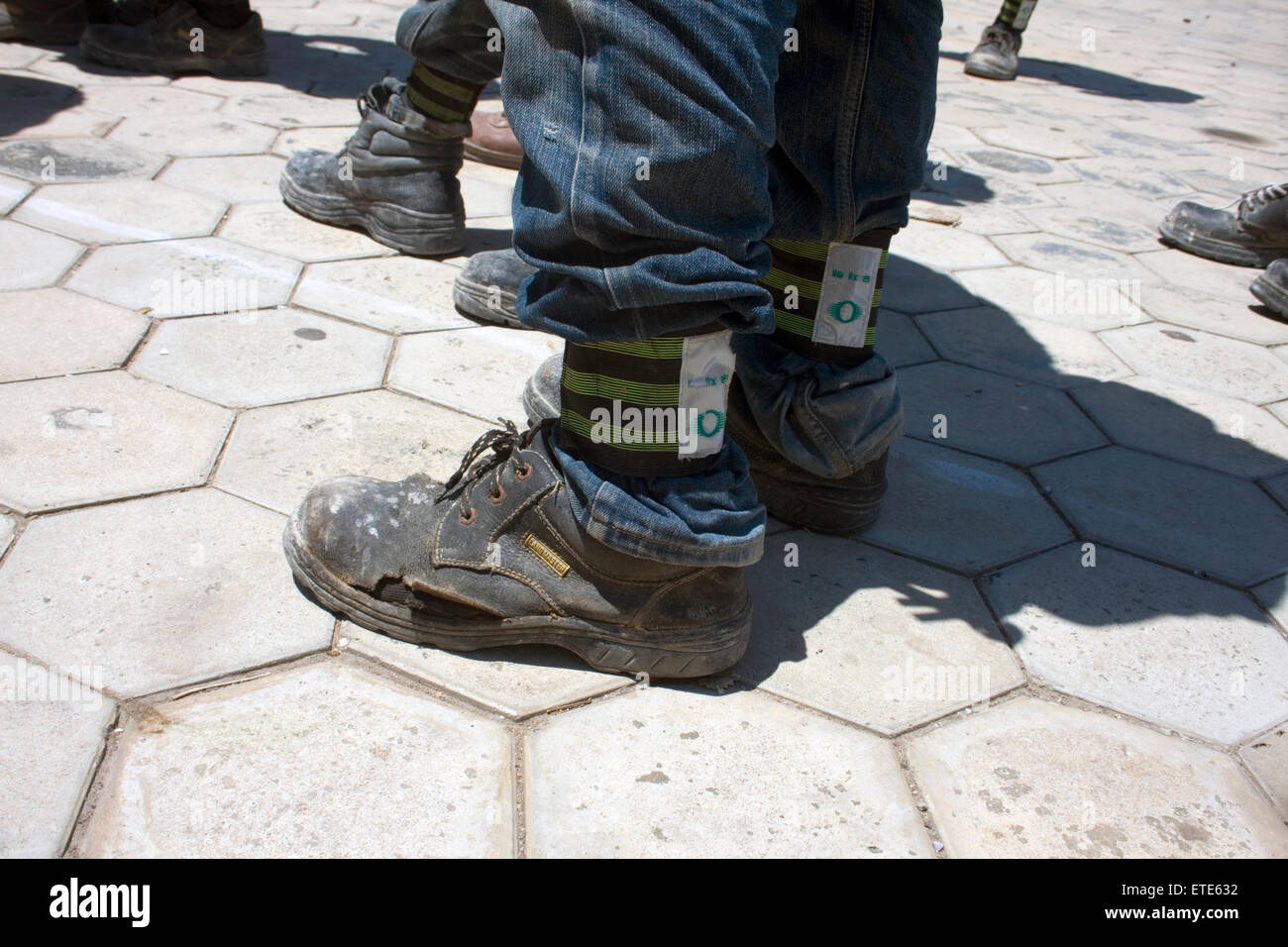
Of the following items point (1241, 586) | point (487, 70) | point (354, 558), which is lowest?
point (1241, 586)

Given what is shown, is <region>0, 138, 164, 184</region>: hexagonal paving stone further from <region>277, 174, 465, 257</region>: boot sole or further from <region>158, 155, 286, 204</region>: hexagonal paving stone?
<region>277, 174, 465, 257</region>: boot sole

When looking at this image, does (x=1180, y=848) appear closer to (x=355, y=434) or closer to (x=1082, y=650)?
(x=1082, y=650)

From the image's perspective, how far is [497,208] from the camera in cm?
290

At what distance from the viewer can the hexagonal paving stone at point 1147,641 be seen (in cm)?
140

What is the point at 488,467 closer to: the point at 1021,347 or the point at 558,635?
the point at 558,635

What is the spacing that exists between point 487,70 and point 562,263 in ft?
4.49

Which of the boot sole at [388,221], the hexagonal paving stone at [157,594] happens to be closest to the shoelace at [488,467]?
the hexagonal paving stone at [157,594]

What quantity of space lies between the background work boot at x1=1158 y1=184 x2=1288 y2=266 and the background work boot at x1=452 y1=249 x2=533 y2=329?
2.14m

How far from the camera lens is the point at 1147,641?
59.8 inches

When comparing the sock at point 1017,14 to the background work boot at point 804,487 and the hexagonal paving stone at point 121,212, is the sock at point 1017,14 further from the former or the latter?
the background work boot at point 804,487

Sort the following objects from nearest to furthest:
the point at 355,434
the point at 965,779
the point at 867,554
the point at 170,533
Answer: the point at 965,779, the point at 170,533, the point at 867,554, the point at 355,434

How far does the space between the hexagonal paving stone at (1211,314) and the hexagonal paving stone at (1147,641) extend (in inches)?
49.8

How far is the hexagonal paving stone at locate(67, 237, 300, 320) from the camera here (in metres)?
2.13

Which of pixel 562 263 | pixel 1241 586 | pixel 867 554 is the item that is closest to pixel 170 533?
pixel 562 263
